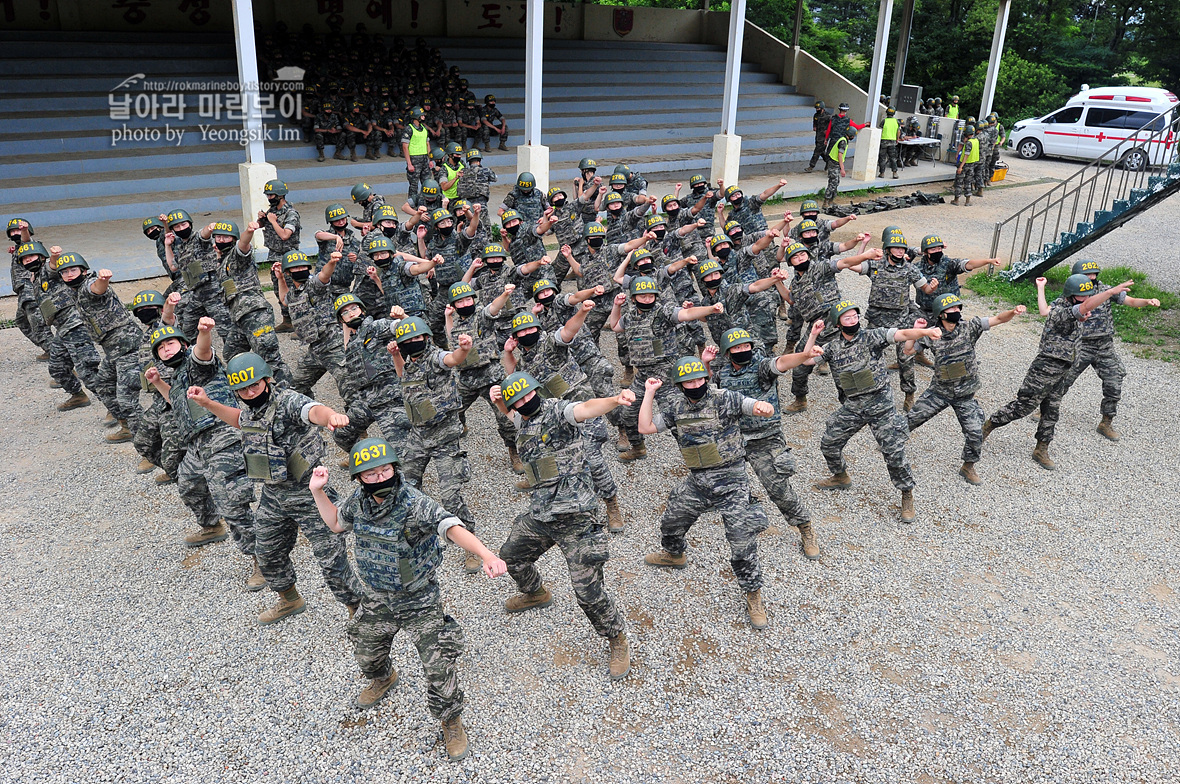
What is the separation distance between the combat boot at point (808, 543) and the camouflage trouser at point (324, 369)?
421 cm

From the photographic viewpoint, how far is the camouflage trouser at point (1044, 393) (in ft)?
25.7

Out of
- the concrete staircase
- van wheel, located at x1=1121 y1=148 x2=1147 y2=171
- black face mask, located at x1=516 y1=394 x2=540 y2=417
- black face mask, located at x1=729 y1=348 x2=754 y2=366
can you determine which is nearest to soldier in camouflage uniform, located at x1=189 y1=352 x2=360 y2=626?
black face mask, located at x1=516 y1=394 x2=540 y2=417

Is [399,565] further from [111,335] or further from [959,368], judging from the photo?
[959,368]

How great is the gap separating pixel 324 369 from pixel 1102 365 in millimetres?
7950

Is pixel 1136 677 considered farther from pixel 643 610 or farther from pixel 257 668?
pixel 257 668

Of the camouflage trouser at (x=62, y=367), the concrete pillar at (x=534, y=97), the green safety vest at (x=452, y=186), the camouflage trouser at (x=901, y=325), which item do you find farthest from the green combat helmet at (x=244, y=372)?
the concrete pillar at (x=534, y=97)

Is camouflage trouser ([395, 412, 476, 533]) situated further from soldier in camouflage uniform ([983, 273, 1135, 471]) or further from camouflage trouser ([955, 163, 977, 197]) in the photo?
camouflage trouser ([955, 163, 977, 197])

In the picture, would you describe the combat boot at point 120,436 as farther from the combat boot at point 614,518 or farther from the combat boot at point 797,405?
the combat boot at point 797,405

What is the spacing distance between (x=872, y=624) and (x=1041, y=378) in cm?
366

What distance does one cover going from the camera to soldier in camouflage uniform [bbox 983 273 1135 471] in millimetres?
7770

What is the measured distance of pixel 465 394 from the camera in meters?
7.52

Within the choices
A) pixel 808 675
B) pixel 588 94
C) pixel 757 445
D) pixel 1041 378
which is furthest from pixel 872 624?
pixel 588 94

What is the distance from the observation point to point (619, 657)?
5.30 meters

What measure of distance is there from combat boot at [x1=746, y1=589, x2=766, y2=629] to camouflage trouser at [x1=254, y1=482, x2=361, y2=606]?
2707mm
